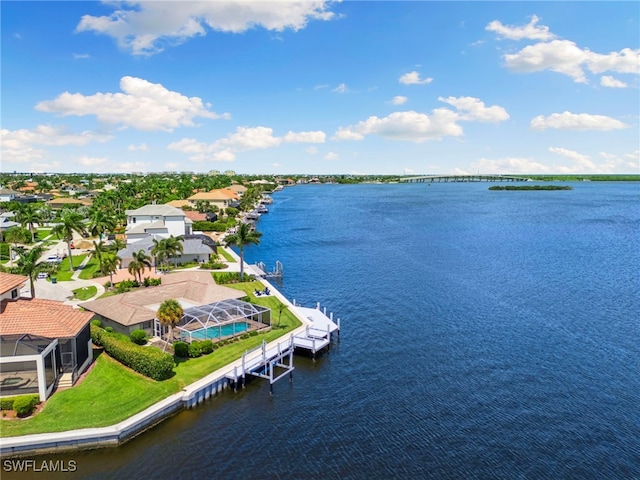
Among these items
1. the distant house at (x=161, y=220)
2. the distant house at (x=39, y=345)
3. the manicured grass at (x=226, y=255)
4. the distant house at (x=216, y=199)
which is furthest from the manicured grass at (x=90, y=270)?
the distant house at (x=216, y=199)

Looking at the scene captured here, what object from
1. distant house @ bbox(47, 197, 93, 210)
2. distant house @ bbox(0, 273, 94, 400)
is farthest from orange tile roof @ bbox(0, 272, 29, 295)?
distant house @ bbox(47, 197, 93, 210)

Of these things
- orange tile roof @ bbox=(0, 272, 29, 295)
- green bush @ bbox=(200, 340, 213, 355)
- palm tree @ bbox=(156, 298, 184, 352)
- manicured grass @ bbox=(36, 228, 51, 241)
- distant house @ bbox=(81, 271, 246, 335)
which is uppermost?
orange tile roof @ bbox=(0, 272, 29, 295)

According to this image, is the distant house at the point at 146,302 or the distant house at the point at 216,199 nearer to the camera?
the distant house at the point at 146,302

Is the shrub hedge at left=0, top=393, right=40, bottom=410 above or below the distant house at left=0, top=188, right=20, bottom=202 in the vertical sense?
below

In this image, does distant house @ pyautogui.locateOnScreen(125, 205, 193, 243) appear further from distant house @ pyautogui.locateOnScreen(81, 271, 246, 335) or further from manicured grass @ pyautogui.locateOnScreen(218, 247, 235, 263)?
distant house @ pyautogui.locateOnScreen(81, 271, 246, 335)

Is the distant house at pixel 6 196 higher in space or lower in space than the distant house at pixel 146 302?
higher

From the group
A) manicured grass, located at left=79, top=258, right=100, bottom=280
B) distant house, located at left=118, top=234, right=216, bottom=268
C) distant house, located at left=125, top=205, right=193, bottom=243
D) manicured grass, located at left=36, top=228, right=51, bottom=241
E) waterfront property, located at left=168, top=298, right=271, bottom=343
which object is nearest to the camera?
waterfront property, located at left=168, top=298, right=271, bottom=343

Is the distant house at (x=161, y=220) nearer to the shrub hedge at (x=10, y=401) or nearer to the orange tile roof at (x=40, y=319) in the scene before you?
the orange tile roof at (x=40, y=319)
